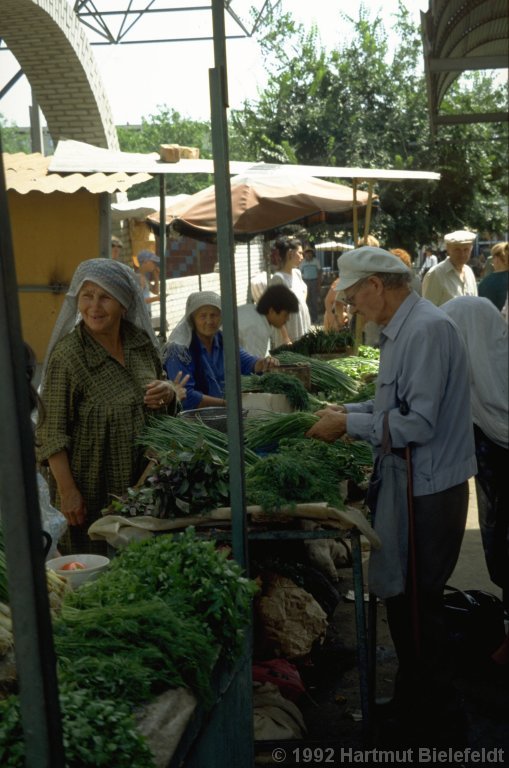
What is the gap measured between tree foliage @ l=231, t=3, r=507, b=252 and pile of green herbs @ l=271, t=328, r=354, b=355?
16.0 metres

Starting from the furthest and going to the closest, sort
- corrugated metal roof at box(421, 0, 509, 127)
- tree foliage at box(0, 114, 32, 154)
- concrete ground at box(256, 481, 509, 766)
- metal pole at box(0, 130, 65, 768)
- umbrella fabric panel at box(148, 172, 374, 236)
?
tree foliage at box(0, 114, 32, 154)
umbrella fabric panel at box(148, 172, 374, 236)
corrugated metal roof at box(421, 0, 509, 127)
concrete ground at box(256, 481, 509, 766)
metal pole at box(0, 130, 65, 768)

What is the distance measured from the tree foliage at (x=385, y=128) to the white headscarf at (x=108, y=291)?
65.3 feet

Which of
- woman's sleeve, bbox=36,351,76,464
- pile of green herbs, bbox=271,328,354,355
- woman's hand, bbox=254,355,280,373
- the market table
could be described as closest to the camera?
the market table

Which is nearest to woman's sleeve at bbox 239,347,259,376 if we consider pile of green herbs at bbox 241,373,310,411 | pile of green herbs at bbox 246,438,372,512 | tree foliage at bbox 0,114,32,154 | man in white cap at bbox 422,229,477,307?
pile of green herbs at bbox 241,373,310,411

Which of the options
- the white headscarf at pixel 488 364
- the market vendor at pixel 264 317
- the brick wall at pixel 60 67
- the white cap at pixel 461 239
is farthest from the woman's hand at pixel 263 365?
the brick wall at pixel 60 67

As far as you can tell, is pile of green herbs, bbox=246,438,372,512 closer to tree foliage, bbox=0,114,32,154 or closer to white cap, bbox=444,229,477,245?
white cap, bbox=444,229,477,245

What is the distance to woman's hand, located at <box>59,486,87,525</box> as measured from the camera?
3.90m

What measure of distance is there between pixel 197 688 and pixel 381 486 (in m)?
1.49

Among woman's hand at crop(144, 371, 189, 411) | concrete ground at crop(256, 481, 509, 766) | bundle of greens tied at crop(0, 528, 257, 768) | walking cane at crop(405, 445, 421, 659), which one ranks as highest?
woman's hand at crop(144, 371, 189, 411)

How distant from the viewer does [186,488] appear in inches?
132

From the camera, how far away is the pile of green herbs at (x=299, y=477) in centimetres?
342

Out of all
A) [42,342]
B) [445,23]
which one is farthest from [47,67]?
[445,23]

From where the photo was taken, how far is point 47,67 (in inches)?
494

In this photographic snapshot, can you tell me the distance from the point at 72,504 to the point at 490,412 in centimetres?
202
